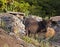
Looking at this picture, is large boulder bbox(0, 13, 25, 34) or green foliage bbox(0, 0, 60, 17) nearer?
large boulder bbox(0, 13, 25, 34)

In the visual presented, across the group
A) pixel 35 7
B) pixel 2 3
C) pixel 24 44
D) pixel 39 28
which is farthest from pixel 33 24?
pixel 35 7

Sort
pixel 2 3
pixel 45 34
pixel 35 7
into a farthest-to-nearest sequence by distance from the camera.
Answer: pixel 35 7
pixel 2 3
pixel 45 34

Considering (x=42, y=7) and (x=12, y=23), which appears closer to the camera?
(x=12, y=23)

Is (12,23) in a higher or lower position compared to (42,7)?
higher

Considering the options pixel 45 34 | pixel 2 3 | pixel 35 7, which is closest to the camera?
pixel 45 34

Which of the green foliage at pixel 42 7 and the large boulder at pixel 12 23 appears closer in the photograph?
the large boulder at pixel 12 23

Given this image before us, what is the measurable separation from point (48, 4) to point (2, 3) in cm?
486

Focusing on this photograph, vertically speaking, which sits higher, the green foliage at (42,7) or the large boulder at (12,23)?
the large boulder at (12,23)

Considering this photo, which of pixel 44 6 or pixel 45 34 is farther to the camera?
pixel 44 6

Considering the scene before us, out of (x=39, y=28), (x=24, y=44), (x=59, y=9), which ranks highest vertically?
(x=24, y=44)

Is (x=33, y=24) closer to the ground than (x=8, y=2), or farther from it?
farther from it

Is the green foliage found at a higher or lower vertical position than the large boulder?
lower

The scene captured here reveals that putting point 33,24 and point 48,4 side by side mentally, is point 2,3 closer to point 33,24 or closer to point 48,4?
point 48,4

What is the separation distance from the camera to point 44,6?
2309 centimetres
